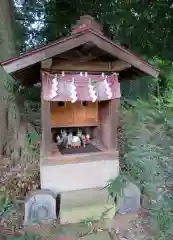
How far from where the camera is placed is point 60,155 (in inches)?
138

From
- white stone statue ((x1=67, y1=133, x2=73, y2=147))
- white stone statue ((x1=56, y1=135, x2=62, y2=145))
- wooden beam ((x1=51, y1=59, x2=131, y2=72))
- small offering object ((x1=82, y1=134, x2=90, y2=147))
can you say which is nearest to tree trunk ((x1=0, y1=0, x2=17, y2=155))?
white stone statue ((x1=56, y1=135, x2=62, y2=145))

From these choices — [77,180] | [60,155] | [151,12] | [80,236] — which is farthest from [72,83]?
[151,12]

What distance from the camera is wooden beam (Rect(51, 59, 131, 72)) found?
3.33 metres

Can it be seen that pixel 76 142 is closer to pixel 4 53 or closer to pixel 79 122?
pixel 79 122

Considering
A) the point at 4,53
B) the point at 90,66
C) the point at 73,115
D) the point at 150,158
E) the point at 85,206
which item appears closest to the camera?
the point at 85,206

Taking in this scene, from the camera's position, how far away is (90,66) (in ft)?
11.5

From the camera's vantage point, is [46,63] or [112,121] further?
[112,121]

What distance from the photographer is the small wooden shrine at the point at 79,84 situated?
Result: 3.00m

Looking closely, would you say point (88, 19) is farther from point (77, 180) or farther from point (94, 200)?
point (94, 200)

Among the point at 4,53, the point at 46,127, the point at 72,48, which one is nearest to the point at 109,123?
the point at 46,127

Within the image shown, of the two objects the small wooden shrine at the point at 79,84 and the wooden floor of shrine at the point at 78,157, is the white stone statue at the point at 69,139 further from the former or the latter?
the wooden floor of shrine at the point at 78,157

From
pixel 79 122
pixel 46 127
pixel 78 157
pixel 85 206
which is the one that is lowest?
pixel 85 206

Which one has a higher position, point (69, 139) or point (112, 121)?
point (112, 121)

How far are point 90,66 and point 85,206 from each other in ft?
7.34
